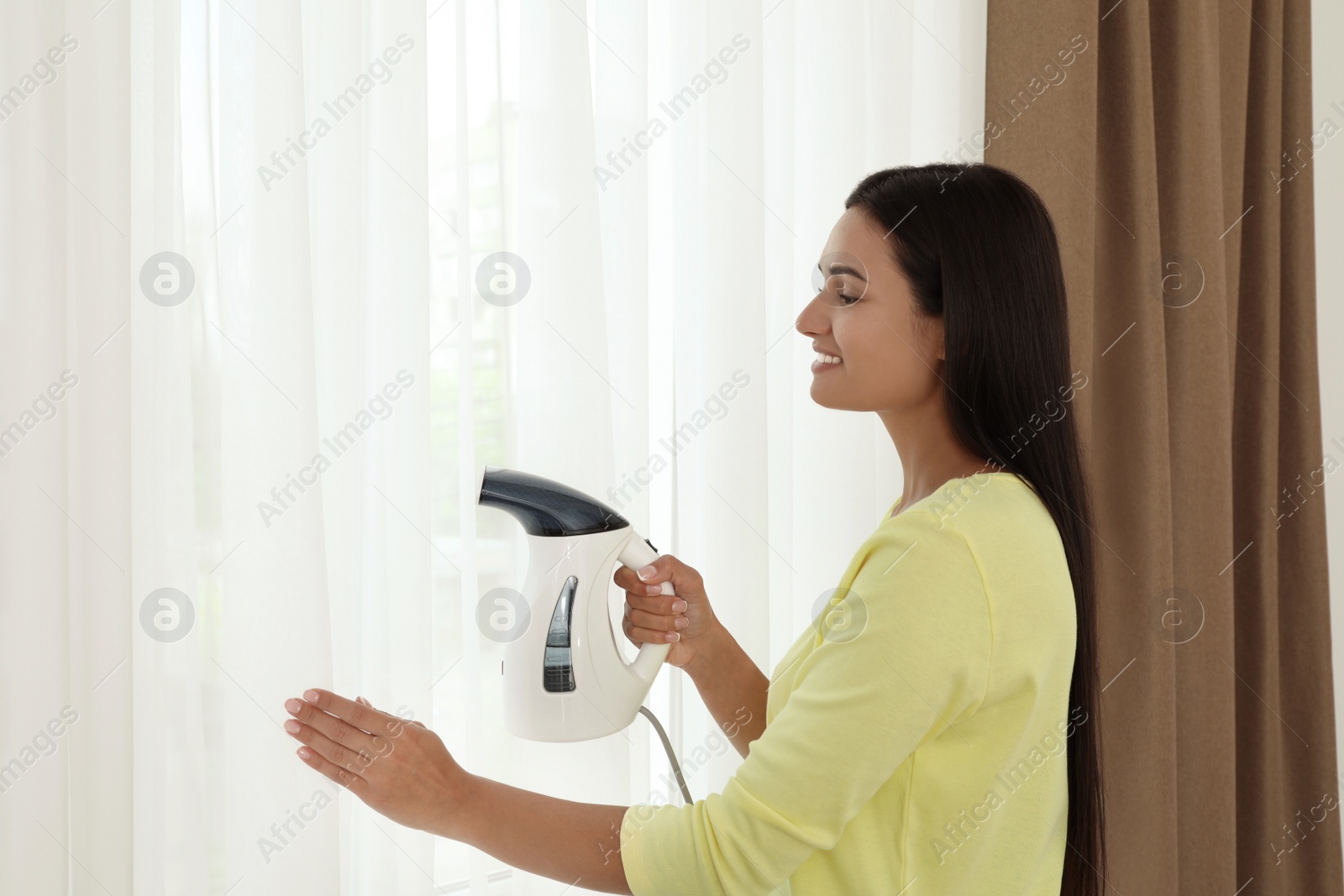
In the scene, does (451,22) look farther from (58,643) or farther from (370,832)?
(370,832)

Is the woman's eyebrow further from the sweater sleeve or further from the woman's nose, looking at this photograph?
the sweater sleeve

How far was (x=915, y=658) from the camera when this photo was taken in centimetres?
85

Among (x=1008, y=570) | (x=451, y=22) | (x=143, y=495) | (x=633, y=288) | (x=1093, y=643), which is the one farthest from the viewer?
(x=633, y=288)

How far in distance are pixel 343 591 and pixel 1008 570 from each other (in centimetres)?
72

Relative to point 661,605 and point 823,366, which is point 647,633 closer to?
point 661,605

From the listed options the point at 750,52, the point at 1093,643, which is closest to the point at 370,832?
the point at 1093,643

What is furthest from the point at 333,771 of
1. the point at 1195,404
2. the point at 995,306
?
the point at 1195,404

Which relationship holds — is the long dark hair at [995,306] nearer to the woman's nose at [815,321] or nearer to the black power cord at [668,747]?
the woman's nose at [815,321]

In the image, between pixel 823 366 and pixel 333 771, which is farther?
pixel 823 366

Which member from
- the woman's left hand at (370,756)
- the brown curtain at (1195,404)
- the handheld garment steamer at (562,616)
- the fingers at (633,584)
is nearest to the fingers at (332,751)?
the woman's left hand at (370,756)

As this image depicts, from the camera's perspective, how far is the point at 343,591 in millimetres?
1157

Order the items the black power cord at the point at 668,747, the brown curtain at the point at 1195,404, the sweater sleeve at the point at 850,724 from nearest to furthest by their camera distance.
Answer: the sweater sleeve at the point at 850,724, the black power cord at the point at 668,747, the brown curtain at the point at 1195,404

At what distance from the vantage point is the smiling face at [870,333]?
102 cm

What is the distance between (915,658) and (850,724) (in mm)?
77
